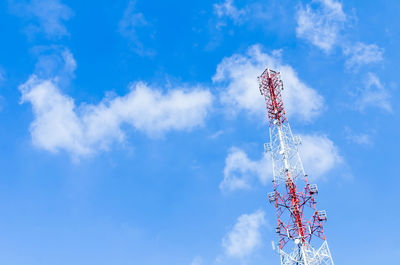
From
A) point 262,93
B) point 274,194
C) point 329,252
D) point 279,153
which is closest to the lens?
point 329,252

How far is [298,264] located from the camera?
37.2m

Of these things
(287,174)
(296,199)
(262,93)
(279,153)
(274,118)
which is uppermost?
(262,93)

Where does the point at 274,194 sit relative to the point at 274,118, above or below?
below

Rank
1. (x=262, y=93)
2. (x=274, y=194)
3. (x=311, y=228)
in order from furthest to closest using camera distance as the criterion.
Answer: (x=262, y=93) < (x=274, y=194) < (x=311, y=228)

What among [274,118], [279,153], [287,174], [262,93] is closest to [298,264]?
[287,174]

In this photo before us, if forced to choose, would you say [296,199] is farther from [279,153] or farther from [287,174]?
[279,153]

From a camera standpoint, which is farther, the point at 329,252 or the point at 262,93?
the point at 262,93

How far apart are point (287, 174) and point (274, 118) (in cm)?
792

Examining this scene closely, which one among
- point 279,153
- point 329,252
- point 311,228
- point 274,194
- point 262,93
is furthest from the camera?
point 262,93

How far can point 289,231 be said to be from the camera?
129ft

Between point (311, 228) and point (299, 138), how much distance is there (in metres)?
11.1

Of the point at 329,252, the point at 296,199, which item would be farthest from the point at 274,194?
the point at 329,252

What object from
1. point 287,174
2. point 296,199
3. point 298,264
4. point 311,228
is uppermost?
point 287,174

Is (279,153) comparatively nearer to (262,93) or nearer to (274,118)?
(274,118)
